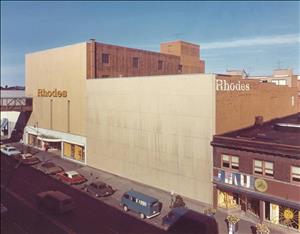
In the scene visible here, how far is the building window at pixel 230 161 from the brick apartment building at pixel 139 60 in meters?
27.1

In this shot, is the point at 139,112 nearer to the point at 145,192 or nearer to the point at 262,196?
the point at 145,192

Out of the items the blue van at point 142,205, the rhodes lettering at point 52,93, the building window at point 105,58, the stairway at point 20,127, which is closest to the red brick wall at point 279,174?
the blue van at point 142,205

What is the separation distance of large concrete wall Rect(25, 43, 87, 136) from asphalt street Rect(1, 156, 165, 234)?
49.2 feet

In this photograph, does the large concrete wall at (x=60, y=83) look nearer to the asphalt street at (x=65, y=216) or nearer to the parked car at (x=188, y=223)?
the asphalt street at (x=65, y=216)

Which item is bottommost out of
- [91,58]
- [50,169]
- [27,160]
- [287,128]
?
→ [50,169]

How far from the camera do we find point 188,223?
2753cm

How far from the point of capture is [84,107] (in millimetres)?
51125

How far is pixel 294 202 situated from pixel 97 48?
3737cm

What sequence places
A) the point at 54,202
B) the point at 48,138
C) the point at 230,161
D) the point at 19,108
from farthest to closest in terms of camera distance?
the point at 19,108
the point at 48,138
the point at 230,161
the point at 54,202

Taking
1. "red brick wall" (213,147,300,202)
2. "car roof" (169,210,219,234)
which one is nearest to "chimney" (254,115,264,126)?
"red brick wall" (213,147,300,202)

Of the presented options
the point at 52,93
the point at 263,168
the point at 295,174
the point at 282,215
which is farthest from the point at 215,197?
the point at 52,93

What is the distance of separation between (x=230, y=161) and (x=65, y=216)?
16417 mm

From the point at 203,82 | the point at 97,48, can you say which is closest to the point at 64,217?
the point at 203,82

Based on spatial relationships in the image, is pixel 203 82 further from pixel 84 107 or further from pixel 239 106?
pixel 84 107
